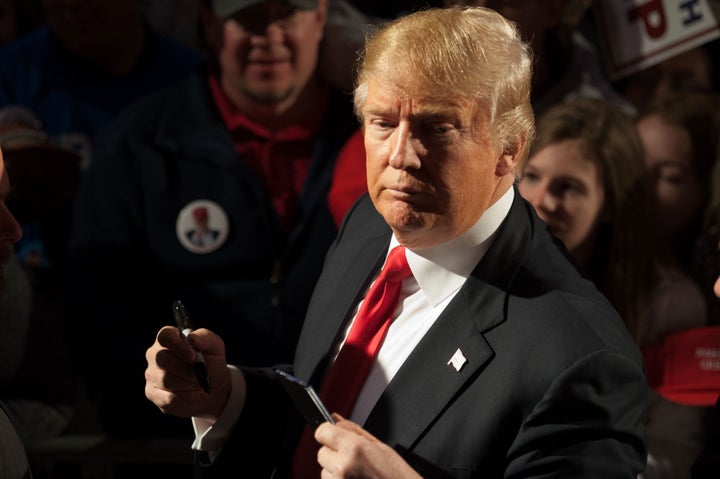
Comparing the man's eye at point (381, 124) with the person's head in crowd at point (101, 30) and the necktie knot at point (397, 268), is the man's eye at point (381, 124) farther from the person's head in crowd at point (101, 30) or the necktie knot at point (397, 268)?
the person's head in crowd at point (101, 30)

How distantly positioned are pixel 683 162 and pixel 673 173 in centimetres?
4

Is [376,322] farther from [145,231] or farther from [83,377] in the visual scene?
[83,377]

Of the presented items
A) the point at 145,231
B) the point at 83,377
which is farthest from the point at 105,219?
the point at 83,377

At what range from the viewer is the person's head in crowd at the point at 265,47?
311 centimetres

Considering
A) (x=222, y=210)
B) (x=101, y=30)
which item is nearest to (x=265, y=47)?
(x=222, y=210)

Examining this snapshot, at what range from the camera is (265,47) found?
10.3 feet

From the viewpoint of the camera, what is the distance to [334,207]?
317 centimetres

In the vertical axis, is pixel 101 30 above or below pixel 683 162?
above

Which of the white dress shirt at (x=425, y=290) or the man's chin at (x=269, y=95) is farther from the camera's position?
the man's chin at (x=269, y=95)

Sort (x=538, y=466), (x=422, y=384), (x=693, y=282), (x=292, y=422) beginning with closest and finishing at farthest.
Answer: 1. (x=538, y=466)
2. (x=422, y=384)
3. (x=292, y=422)
4. (x=693, y=282)

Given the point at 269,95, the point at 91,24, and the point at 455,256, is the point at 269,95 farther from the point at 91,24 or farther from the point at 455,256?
the point at 455,256

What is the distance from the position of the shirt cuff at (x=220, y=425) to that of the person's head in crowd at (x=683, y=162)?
162 centimetres

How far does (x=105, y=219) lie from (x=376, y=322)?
147 centimetres

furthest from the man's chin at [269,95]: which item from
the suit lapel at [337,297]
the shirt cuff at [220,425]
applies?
the shirt cuff at [220,425]
